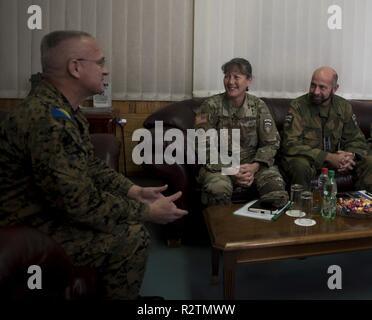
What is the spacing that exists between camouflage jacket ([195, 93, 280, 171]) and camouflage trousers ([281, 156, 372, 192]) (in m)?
0.15

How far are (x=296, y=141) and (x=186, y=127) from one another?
736mm

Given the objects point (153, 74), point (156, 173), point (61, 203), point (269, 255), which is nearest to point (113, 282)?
point (61, 203)

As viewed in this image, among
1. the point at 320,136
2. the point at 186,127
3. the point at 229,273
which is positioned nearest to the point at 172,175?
the point at 186,127

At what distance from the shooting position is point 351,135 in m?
3.03

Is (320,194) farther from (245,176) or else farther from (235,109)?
(235,109)

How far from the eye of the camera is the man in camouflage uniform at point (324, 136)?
2795 millimetres

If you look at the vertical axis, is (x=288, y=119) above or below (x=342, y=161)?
above

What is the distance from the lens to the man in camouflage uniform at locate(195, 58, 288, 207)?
2.53 metres

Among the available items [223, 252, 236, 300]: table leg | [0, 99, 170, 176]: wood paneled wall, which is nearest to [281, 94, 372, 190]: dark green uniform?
[0, 99, 170, 176]: wood paneled wall

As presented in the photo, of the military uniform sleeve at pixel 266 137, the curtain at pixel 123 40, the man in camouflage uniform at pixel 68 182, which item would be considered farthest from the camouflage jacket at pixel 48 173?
the curtain at pixel 123 40

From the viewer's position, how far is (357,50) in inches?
140

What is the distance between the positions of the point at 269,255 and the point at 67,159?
0.85 meters
